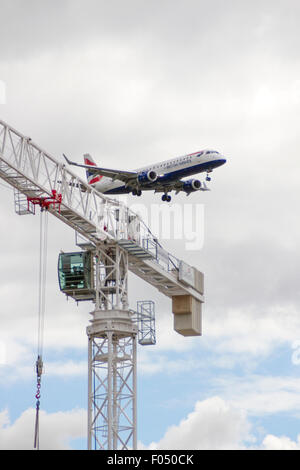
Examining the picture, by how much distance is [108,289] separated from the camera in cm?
6669

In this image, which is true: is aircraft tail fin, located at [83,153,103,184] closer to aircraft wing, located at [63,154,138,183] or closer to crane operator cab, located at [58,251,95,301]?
aircraft wing, located at [63,154,138,183]

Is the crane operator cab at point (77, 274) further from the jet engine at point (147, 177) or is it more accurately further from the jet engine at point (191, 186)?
the jet engine at point (191, 186)

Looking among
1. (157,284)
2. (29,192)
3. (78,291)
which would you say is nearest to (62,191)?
(29,192)

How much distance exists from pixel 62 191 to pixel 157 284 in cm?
1184

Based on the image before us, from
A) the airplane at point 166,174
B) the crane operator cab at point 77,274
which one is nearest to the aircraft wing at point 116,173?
the airplane at point 166,174

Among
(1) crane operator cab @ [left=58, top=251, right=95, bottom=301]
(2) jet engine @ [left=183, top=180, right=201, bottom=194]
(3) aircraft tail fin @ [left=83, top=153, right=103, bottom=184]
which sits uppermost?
(3) aircraft tail fin @ [left=83, top=153, right=103, bottom=184]

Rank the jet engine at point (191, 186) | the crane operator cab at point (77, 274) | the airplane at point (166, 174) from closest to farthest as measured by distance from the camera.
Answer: the crane operator cab at point (77, 274)
the airplane at point (166, 174)
the jet engine at point (191, 186)

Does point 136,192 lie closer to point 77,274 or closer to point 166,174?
point 166,174

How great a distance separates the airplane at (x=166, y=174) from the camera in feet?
280

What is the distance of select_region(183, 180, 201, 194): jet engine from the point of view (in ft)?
293

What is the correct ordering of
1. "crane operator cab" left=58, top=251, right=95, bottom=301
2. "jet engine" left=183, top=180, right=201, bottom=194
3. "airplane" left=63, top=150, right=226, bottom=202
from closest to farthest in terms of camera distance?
"crane operator cab" left=58, top=251, right=95, bottom=301 < "airplane" left=63, top=150, right=226, bottom=202 < "jet engine" left=183, top=180, right=201, bottom=194

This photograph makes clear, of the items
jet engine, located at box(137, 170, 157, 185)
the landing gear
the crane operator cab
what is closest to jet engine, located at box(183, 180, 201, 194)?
the landing gear

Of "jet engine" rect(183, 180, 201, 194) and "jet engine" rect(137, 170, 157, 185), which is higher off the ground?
"jet engine" rect(183, 180, 201, 194)

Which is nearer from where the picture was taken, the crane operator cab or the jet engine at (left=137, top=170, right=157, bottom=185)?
the crane operator cab
